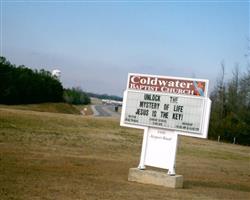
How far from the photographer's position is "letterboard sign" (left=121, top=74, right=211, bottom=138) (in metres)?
15.2

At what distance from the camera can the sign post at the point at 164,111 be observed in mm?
15234

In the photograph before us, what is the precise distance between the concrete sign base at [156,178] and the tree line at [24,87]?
219 ft

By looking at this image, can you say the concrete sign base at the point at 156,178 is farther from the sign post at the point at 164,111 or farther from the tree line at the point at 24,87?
the tree line at the point at 24,87

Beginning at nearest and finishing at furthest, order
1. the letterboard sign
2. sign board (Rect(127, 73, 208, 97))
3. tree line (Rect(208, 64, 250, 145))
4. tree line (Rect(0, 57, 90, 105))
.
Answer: the letterboard sign, sign board (Rect(127, 73, 208, 97)), tree line (Rect(208, 64, 250, 145)), tree line (Rect(0, 57, 90, 105))

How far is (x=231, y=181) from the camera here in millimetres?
19344

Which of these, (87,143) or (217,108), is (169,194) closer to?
(87,143)

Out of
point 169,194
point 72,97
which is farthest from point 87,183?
point 72,97

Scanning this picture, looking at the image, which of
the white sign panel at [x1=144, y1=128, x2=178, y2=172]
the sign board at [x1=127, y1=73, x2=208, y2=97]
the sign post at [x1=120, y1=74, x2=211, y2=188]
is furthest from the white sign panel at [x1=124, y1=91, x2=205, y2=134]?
the white sign panel at [x1=144, y1=128, x2=178, y2=172]

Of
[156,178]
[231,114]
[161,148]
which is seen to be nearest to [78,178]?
[156,178]

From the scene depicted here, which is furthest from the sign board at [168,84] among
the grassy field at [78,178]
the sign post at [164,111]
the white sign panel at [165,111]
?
the grassy field at [78,178]

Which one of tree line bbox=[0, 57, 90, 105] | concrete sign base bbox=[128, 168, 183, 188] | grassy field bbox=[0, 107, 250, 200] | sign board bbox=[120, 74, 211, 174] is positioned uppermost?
tree line bbox=[0, 57, 90, 105]

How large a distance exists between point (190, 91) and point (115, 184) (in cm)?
361

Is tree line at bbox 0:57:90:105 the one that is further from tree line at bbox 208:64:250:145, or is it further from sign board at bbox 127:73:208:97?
sign board at bbox 127:73:208:97

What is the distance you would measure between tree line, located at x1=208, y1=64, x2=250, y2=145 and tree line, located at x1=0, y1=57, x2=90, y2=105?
105ft
